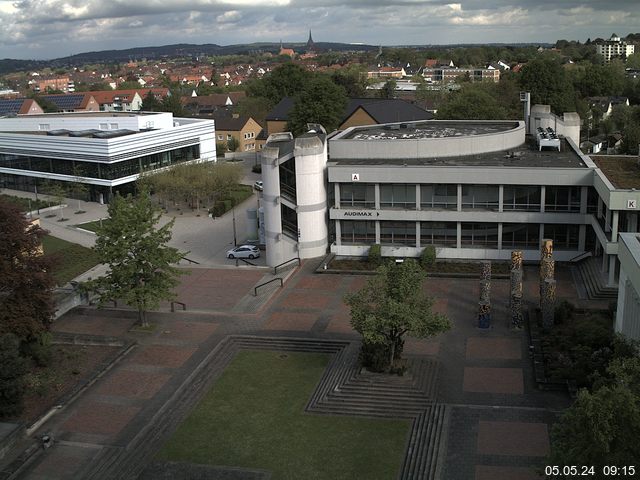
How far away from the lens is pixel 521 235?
42.3 m

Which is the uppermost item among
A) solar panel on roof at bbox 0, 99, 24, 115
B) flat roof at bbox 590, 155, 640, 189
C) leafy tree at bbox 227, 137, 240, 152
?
solar panel on roof at bbox 0, 99, 24, 115

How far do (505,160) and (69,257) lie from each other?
2973cm

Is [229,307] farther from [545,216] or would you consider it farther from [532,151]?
[532,151]

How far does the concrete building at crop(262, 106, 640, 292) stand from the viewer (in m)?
41.1

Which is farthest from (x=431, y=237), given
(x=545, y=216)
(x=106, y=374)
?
(x=106, y=374)

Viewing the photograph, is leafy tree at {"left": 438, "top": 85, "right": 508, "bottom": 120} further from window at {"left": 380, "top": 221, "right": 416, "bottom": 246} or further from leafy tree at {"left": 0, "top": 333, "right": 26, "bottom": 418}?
leafy tree at {"left": 0, "top": 333, "right": 26, "bottom": 418}

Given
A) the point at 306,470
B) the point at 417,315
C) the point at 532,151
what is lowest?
the point at 306,470

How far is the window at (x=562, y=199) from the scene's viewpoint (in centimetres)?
4109

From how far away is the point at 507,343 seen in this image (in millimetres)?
31703

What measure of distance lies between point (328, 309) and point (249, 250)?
39.3ft

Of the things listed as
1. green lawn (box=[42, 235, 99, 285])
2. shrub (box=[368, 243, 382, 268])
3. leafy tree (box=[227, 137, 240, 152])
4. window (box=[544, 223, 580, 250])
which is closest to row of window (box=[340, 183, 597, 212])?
window (box=[544, 223, 580, 250])

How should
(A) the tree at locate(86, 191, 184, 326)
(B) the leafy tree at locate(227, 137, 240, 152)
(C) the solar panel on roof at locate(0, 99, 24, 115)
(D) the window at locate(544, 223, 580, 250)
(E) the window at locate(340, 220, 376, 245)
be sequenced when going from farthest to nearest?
(C) the solar panel on roof at locate(0, 99, 24, 115)
(B) the leafy tree at locate(227, 137, 240, 152)
(E) the window at locate(340, 220, 376, 245)
(D) the window at locate(544, 223, 580, 250)
(A) the tree at locate(86, 191, 184, 326)

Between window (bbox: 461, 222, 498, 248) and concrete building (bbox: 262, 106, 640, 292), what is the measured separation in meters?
0.06

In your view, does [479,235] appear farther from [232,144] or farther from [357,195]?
[232,144]
